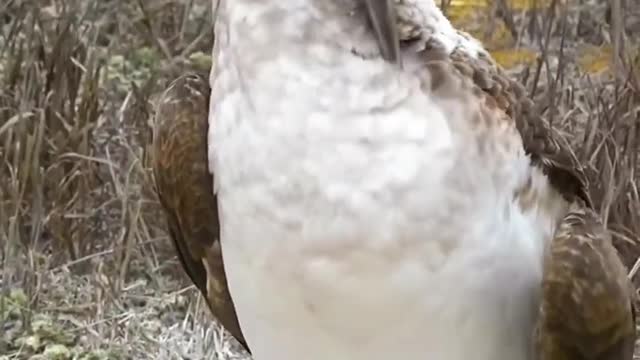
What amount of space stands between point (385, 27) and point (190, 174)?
0.39 metres

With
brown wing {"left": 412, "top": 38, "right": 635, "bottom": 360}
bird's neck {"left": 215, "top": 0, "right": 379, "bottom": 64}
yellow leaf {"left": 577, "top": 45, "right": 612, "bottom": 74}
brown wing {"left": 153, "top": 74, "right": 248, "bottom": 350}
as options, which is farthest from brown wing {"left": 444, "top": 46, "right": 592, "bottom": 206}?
yellow leaf {"left": 577, "top": 45, "right": 612, "bottom": 74}

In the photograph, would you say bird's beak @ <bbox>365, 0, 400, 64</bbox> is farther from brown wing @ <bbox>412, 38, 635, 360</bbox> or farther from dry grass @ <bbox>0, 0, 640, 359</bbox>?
dry grass @ <bbox>0, 0, 640, 359</bbox>

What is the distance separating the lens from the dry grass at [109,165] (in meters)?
3.09

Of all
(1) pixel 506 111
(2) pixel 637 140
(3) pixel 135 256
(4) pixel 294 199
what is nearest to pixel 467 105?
(1) pixel 506 111

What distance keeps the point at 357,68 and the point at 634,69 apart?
174cm

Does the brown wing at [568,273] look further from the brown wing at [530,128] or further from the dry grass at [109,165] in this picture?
the dry grass at [109,165]

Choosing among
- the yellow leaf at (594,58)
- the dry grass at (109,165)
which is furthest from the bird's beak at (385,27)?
the yellow leaf at (594,58)

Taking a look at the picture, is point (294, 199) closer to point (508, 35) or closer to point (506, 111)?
point (506, 111)

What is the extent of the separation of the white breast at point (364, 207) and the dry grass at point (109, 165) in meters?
1.33

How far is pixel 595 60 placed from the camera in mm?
3701

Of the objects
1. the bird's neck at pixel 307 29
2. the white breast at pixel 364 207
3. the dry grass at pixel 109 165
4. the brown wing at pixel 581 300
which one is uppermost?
the bird's neck at pixel 307 29

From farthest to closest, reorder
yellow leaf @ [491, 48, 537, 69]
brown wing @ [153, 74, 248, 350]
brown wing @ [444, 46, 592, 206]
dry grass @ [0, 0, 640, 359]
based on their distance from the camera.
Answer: yellow leaf @ [491, 48, 537, 69]
dry grass @ [0, 0, 640, 359]
brown wing @ [153, 74, 248, 350]
brown wing @ [444, 46, 592, 206]

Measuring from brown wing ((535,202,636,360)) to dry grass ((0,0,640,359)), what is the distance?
4.05ft

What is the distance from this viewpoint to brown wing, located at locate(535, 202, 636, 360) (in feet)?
5.54
